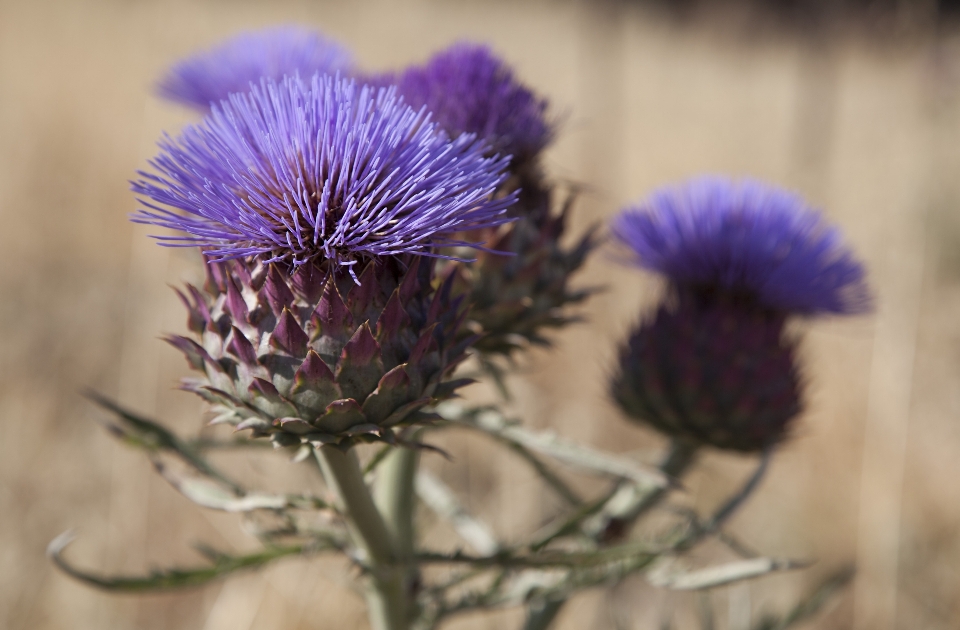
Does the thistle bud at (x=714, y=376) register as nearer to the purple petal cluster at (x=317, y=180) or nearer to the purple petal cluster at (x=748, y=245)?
the purple petal cluster at (x=748, y=245)

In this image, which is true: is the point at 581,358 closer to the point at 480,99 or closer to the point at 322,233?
the point at 480,99

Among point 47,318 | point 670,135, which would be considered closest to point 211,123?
point 47,318

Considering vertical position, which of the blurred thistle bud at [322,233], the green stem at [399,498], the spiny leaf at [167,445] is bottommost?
the green stem at [399,498]

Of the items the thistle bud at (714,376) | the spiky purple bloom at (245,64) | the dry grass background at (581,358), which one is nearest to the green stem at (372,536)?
the dry grass background at (581,358)

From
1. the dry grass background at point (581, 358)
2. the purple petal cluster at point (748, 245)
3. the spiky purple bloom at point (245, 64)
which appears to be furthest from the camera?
the dry grass background at point (581, 358)

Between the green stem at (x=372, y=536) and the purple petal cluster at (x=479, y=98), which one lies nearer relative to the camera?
the green stem at (x=372, y=536)

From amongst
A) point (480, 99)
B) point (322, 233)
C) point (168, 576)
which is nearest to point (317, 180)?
point (322, 233)

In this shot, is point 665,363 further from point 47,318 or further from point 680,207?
point 47,318
